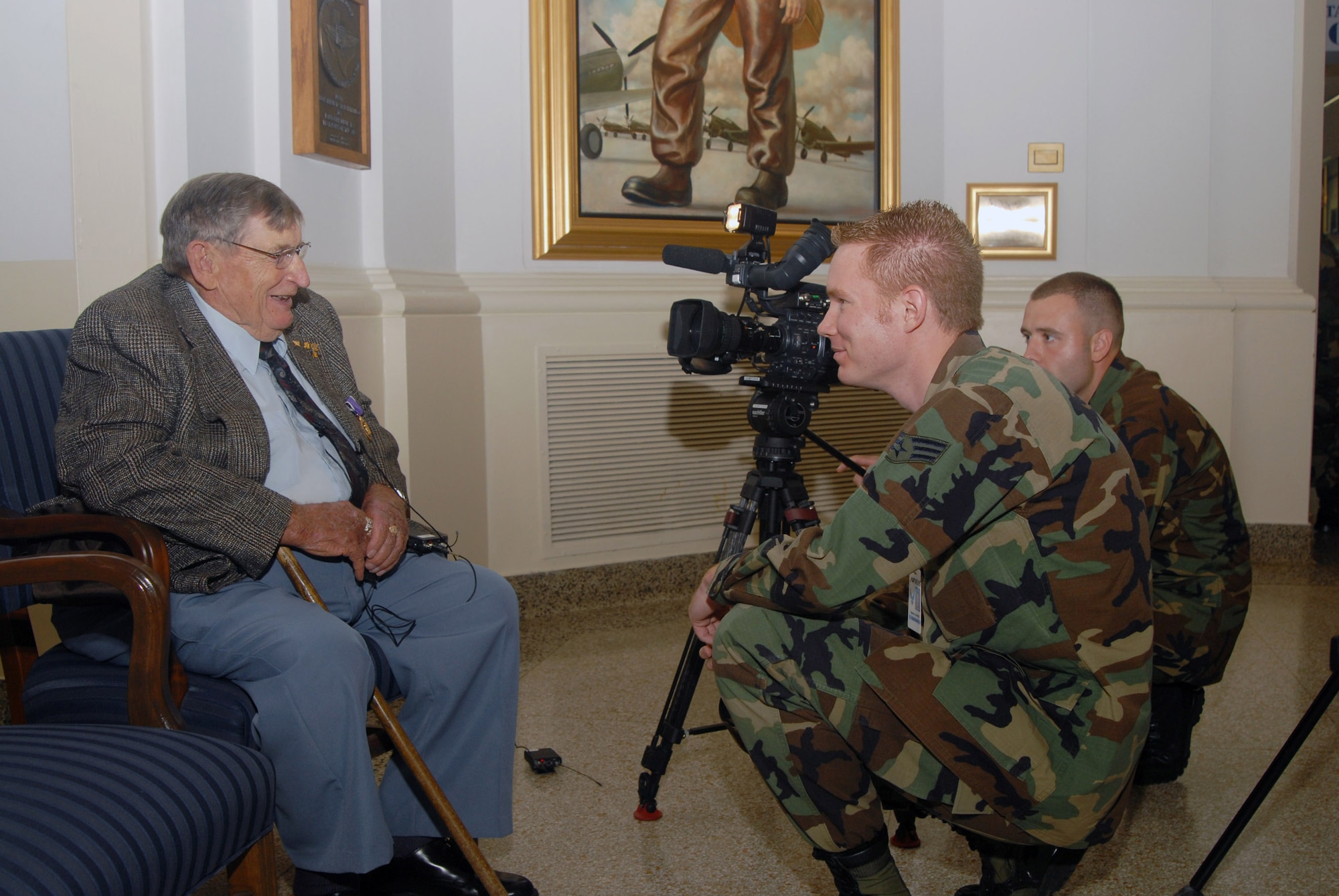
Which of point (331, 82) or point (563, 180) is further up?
point (331, 82)

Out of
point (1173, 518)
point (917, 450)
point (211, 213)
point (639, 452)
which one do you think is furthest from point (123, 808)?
point (639, 452)

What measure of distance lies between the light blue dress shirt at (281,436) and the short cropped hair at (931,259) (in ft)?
3.49

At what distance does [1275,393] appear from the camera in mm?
4562

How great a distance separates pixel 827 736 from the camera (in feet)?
4.86

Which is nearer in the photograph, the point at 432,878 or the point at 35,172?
Result: the point at 432,878

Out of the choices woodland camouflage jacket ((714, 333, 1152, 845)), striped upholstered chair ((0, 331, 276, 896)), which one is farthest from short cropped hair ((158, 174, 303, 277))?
woodland camouflage jacket ((714, 333, 1152, 845))

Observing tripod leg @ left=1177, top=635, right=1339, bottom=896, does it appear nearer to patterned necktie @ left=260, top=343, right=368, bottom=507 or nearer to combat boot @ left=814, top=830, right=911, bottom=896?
combat boot @ left=814, top=830, right=911, bottom=896

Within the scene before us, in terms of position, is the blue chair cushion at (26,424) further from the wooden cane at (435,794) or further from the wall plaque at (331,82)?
the wall plaque at (331,82)

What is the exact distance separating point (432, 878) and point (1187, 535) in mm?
1732

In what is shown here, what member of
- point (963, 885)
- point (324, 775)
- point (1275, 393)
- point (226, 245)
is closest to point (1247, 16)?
point (1275, 393)

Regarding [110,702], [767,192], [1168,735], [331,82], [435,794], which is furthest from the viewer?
[767,192]

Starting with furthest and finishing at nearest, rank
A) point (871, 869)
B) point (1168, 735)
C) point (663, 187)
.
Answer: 1. point (663, 187)
2. point (1168, 735)
3. point (871, 869)

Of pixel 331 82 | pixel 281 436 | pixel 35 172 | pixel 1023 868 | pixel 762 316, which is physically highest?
pixel 331 82

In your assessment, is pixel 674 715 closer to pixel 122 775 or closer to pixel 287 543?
pixel 287 543
